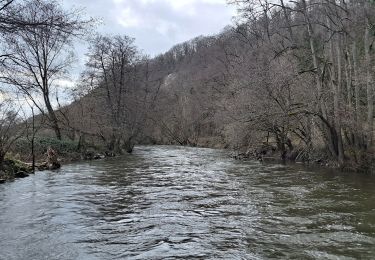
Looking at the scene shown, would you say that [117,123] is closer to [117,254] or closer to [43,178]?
[43,178]

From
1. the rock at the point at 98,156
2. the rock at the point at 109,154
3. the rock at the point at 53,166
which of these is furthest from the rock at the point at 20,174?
the rock at the point at 109,154

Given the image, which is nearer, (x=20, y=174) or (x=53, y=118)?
(x=20, y=174)

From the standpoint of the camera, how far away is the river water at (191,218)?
316 inches

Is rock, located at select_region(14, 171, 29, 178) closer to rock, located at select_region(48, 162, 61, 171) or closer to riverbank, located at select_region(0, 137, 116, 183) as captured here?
riverbank, located at select_region(0, 137, 116, 183)

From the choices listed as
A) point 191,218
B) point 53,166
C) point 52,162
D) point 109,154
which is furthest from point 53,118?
point 191,218

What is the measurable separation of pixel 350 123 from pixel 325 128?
5.28ft

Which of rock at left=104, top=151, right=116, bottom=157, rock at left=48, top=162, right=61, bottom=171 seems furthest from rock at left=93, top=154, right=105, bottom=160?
rock at left=48, top=162, right=61, bottom=171

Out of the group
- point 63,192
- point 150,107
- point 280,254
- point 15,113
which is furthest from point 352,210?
point 150,107

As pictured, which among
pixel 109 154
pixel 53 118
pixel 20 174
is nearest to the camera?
pixel 20 174

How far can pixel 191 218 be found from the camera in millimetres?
10781

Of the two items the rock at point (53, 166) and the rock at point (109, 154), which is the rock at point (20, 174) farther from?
the rock at point (109, 154)

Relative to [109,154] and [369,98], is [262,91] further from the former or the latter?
[109,154]

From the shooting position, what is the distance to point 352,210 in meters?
11.3

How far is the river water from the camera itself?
8031mm
